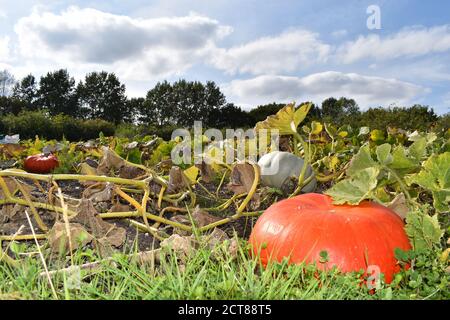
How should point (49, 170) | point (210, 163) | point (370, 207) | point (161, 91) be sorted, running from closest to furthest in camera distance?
point (370, 207) < point (210, 163) < point (49, 170) < point (161, 91)

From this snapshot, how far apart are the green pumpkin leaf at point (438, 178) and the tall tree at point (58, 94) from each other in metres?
54.2

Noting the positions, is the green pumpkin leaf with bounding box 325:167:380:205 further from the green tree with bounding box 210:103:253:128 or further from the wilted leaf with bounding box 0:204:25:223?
the green tree with bounding box 210:103:253:128

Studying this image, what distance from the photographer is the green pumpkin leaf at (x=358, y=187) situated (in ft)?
7.14

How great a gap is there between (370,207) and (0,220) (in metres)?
1.86

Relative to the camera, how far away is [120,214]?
257 centimetres

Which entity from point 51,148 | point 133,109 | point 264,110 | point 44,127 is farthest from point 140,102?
point 51,148

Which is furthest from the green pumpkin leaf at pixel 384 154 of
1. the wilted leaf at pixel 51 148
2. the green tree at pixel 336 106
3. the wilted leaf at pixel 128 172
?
the green tree at pixel 336 106

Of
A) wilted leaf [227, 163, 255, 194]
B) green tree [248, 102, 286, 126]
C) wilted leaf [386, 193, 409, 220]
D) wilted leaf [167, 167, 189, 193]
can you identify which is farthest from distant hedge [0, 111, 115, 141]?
green tree [248, 102, 286, 126]

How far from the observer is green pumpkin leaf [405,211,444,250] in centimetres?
206

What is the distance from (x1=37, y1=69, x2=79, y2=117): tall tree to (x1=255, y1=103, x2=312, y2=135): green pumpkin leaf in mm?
53147

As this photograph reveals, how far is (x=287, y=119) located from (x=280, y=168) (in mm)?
396

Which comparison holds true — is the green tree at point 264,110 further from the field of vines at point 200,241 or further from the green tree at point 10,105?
the field of vines at point 200,241
